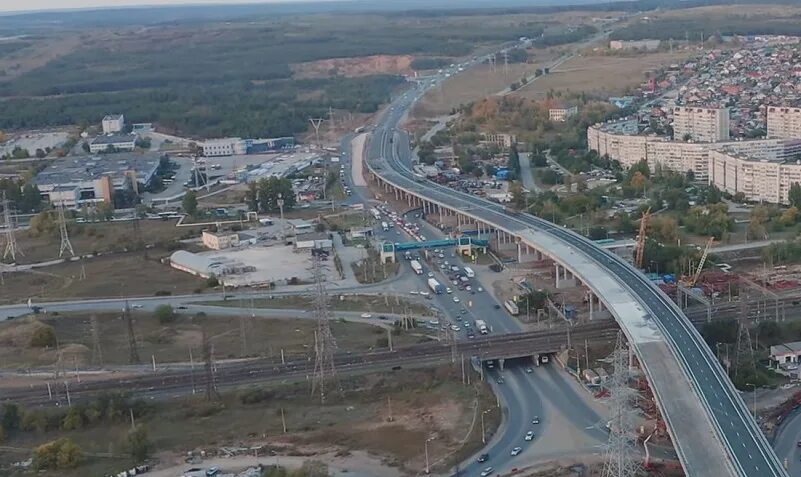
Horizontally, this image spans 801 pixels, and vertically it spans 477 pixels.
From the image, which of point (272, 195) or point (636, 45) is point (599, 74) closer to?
point (636, 45)

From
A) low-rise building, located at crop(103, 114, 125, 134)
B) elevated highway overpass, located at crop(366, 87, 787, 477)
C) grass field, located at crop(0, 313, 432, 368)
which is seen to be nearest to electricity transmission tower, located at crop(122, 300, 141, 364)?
grass field, located at crop(0, 313, 432, 368)

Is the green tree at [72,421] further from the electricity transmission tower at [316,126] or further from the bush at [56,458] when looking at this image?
the electricity transmission tower at [316,126]

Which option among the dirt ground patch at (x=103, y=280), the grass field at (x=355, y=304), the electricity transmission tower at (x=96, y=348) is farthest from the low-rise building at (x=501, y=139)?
the electricity transmission tower at (x=96, y=348)

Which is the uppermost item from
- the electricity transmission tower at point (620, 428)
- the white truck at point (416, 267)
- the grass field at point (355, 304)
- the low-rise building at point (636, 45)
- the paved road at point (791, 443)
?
the electricity transmission tower at point (620, 428)

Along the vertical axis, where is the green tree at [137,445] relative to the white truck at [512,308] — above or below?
above

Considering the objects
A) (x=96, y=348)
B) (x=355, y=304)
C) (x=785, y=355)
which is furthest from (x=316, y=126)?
(x=785, y=355)

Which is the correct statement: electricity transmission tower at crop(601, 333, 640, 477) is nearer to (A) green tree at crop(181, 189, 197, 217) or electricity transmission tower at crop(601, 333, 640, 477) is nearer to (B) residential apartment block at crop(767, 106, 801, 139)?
(A) green tree at crop(181, 189, 197, 217)
